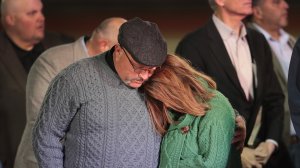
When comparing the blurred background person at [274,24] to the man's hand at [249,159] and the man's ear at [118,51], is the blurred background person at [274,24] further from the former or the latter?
the man's ear at [118,51]

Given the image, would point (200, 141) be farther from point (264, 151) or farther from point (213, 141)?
point (264, 151)

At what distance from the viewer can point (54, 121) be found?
8.69 ft

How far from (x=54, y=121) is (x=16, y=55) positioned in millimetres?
1606

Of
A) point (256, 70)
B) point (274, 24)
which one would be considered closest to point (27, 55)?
point (256, 70)

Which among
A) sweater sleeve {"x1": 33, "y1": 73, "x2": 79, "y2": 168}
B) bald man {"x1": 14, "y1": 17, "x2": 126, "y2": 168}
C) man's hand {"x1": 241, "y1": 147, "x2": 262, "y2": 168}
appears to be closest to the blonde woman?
sweater sleeve {"x1": 33, "y1": 73, "x2": 79, "y2": 168}

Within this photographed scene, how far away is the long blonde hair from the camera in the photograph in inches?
104

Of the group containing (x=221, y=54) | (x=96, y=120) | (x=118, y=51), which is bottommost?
(x=221, y=54)

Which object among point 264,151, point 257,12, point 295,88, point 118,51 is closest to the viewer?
point 118,51

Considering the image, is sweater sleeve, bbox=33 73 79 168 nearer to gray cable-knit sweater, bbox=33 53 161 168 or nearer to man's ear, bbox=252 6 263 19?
gray cable-knit sweater, bbox=33 53 161 168

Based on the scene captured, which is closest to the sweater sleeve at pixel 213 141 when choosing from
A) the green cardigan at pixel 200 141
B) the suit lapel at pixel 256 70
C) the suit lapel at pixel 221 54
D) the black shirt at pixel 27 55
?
the green cardigan at pixel 200 141

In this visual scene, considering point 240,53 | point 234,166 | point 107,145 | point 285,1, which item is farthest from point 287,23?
point 107,145

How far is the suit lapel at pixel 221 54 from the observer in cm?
378

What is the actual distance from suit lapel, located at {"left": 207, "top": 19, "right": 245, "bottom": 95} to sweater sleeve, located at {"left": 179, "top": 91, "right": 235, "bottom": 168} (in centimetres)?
110

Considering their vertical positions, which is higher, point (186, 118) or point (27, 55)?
point (186, 118)
